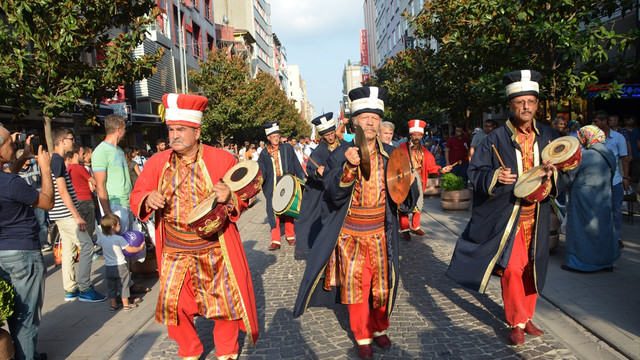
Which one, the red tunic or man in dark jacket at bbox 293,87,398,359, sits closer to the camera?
the red tunic

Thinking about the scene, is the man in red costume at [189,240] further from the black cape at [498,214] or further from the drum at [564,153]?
the drum at [564,153]

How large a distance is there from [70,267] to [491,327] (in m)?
4.73

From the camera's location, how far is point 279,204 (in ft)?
22.5

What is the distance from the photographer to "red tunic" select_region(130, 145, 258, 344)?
3.43 m

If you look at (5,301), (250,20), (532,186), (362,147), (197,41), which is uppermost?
(250,20)

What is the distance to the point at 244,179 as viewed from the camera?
3170mm

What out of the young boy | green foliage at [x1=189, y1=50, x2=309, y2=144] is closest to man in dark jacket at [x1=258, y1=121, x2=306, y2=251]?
the young boy

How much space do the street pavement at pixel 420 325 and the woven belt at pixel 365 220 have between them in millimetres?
1038

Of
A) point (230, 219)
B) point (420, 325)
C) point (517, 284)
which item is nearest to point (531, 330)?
point (517, 284)

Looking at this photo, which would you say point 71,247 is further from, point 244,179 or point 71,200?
point 244,179

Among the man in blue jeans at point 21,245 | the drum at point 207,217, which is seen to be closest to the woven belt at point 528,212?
the drum at point 207,217

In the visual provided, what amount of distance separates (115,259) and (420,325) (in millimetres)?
3315

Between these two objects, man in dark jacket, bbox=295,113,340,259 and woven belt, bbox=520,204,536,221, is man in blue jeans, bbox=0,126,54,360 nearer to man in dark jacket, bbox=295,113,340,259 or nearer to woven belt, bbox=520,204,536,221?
man in dark jacket, bbox=295,113,340,259

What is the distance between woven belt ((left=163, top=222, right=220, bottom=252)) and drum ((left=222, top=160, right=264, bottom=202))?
49 centimetres
